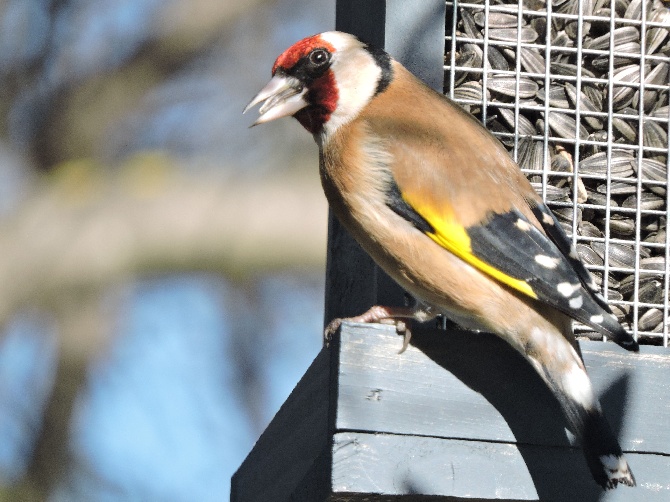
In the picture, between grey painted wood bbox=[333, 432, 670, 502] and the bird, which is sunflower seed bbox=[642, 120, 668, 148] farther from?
grey painted wood bbox=[333, 432, 670, 502]

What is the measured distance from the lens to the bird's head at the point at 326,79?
11.6 feet

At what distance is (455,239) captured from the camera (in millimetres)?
3107

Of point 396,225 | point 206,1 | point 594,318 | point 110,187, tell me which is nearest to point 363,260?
point 396,225

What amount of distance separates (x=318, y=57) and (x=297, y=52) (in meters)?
0.07

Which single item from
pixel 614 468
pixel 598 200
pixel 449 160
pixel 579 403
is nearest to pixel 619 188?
pixel 598 200

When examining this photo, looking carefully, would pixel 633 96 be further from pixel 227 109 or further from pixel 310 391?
pixel 227 109

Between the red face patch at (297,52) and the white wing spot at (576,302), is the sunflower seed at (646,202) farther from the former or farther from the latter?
the red face patch at (297,52)

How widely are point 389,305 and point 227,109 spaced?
14.6 ft

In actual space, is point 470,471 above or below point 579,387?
below

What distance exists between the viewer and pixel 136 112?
788 centimetres

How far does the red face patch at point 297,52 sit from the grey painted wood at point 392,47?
15 centimetres

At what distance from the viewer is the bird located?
3.01 meters

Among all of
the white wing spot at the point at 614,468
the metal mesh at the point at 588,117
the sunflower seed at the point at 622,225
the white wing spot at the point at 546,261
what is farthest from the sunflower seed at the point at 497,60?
the white wing spot at the point at 614,468

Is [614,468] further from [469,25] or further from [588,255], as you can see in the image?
[469,25]
